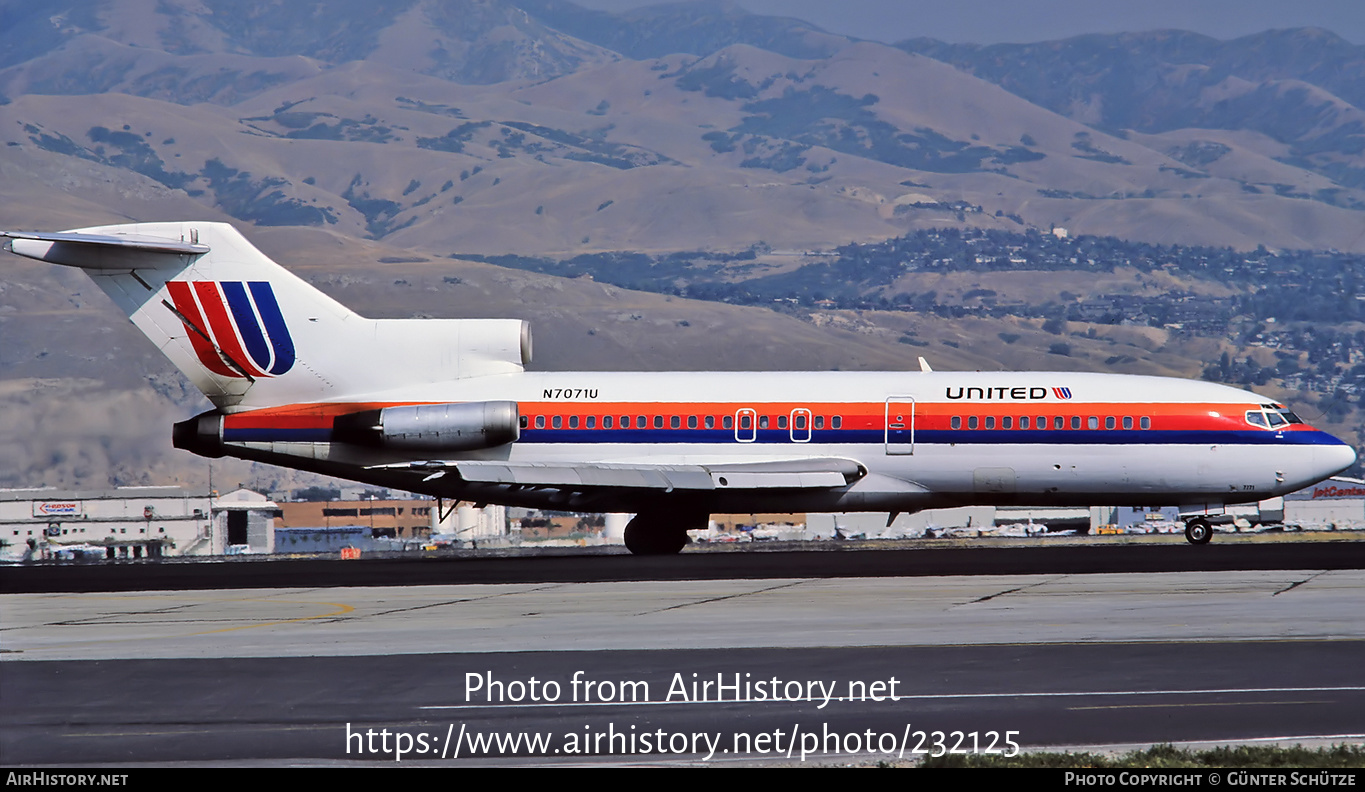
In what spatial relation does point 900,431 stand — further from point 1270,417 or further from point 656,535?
point 1270,417

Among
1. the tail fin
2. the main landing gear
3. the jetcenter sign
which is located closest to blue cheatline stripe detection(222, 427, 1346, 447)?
the main landing gear

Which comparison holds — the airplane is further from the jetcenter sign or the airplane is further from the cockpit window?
the jetcenter sign

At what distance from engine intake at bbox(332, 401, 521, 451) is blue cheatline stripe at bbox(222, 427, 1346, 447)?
2.65 ft

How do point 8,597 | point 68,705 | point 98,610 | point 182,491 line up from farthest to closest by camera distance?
point 182,491, point 8,597, point 98,610, point 68,705

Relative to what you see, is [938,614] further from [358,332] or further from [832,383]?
[358,332]

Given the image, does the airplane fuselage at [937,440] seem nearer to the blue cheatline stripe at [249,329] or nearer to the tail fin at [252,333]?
the tail fin at [252,333]

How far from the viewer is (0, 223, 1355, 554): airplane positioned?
39.7m

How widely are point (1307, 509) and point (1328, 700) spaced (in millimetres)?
99982

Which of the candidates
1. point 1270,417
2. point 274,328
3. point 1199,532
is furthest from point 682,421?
point 1270,417

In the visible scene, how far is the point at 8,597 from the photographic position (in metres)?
29.3

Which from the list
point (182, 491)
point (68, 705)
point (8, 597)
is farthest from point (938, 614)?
point (182, 491)

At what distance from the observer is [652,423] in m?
40.3

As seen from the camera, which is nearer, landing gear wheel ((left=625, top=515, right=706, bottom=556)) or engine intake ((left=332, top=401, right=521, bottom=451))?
engine intake ((left=332, top=401, right=521, bottom=451))

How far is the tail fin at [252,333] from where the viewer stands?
136 feet
